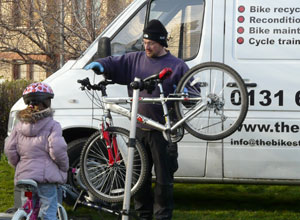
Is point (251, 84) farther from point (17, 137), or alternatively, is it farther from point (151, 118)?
point (17, 137)

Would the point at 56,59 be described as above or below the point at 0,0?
below

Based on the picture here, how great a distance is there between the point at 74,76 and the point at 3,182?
339 cm

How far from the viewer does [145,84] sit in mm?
5547

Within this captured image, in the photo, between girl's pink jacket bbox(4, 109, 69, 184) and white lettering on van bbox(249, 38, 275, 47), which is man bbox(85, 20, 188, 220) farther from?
white lettering on van bbox(249, 38, 275, 47)

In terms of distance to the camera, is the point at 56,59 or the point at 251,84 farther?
the point at 56,59

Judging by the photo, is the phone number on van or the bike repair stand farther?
the phone number on van

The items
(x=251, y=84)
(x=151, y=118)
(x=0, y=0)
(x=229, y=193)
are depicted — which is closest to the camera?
(x=151, y=118)

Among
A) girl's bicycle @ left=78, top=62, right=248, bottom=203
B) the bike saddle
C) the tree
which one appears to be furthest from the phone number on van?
the tree

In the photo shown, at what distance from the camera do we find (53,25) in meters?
15.4

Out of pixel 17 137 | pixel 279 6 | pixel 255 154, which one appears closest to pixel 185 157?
pixel 255 154

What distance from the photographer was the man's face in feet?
20.5

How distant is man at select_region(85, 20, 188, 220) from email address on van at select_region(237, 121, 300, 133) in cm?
130

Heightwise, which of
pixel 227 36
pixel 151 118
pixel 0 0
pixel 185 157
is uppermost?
pixel 0 0

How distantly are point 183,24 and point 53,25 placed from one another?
8251 millimetres
